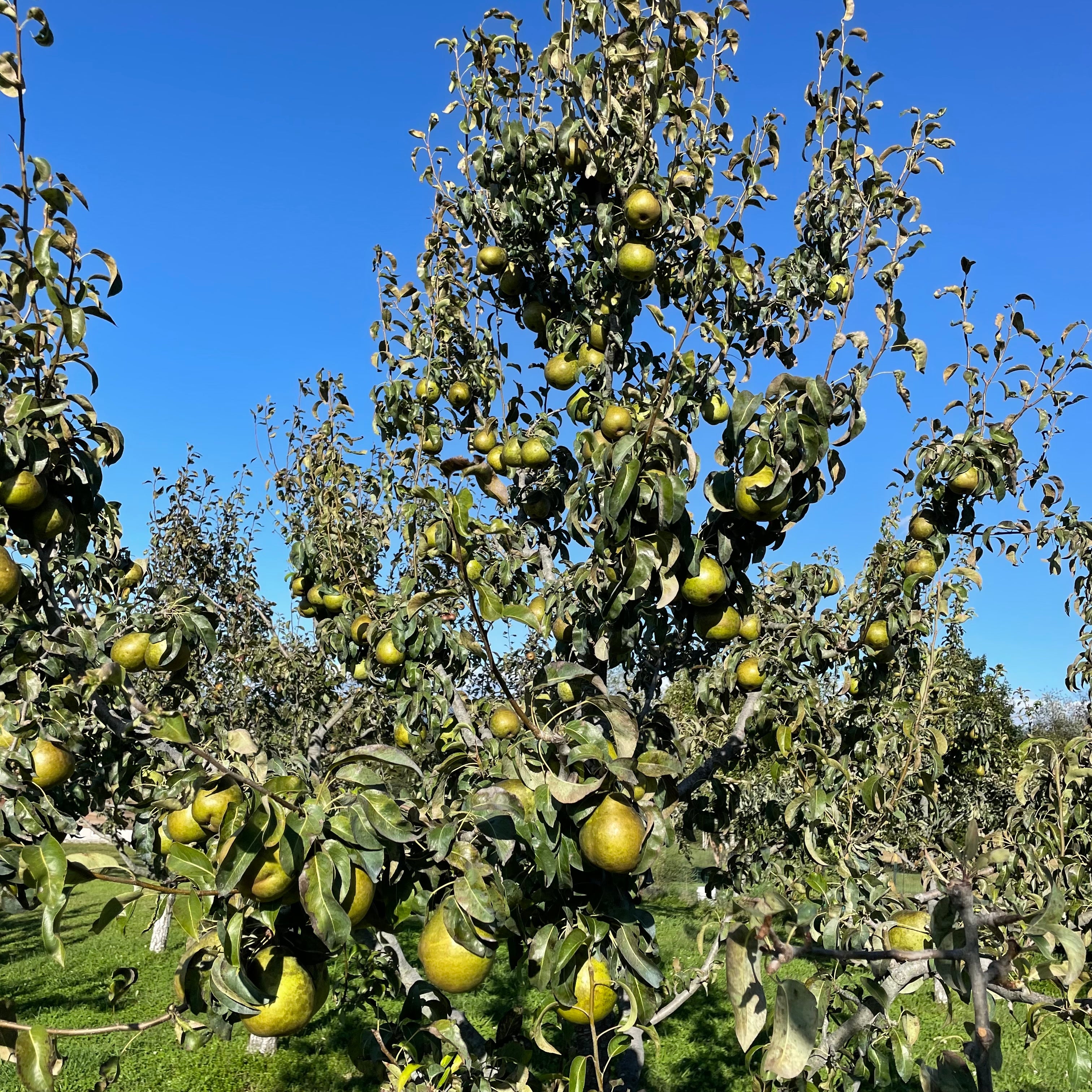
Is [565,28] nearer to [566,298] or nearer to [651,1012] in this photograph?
[566,298]

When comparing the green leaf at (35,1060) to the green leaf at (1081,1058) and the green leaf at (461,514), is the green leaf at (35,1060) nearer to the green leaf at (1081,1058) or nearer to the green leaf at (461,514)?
the green leaf at (461,514)

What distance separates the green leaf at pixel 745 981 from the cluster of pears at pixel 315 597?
3653mm

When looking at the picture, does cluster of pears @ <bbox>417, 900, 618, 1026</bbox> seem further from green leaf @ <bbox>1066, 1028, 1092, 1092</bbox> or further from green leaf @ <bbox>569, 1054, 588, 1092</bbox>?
green leaf @ <bbox>1066, 1028, 1092, 1092</bbox>

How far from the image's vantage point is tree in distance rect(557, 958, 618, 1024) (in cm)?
168

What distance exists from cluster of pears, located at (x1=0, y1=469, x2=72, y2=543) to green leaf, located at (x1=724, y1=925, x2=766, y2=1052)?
1.88 metres

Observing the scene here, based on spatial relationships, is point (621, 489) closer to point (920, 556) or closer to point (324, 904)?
point (324, 904)

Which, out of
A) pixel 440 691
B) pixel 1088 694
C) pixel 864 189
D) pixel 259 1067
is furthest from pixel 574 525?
A: pixel 259 1067

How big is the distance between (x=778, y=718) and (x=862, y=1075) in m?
1.28

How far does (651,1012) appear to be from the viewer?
170cm

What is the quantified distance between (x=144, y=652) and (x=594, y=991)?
156 centimetres

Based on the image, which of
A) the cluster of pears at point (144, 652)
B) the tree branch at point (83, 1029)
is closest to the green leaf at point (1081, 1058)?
the tree branch at point (83, 1029)

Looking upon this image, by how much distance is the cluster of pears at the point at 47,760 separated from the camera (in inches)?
80.1

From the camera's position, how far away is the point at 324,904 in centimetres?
133

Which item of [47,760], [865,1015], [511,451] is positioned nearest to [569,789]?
Answer: [865,1015]
